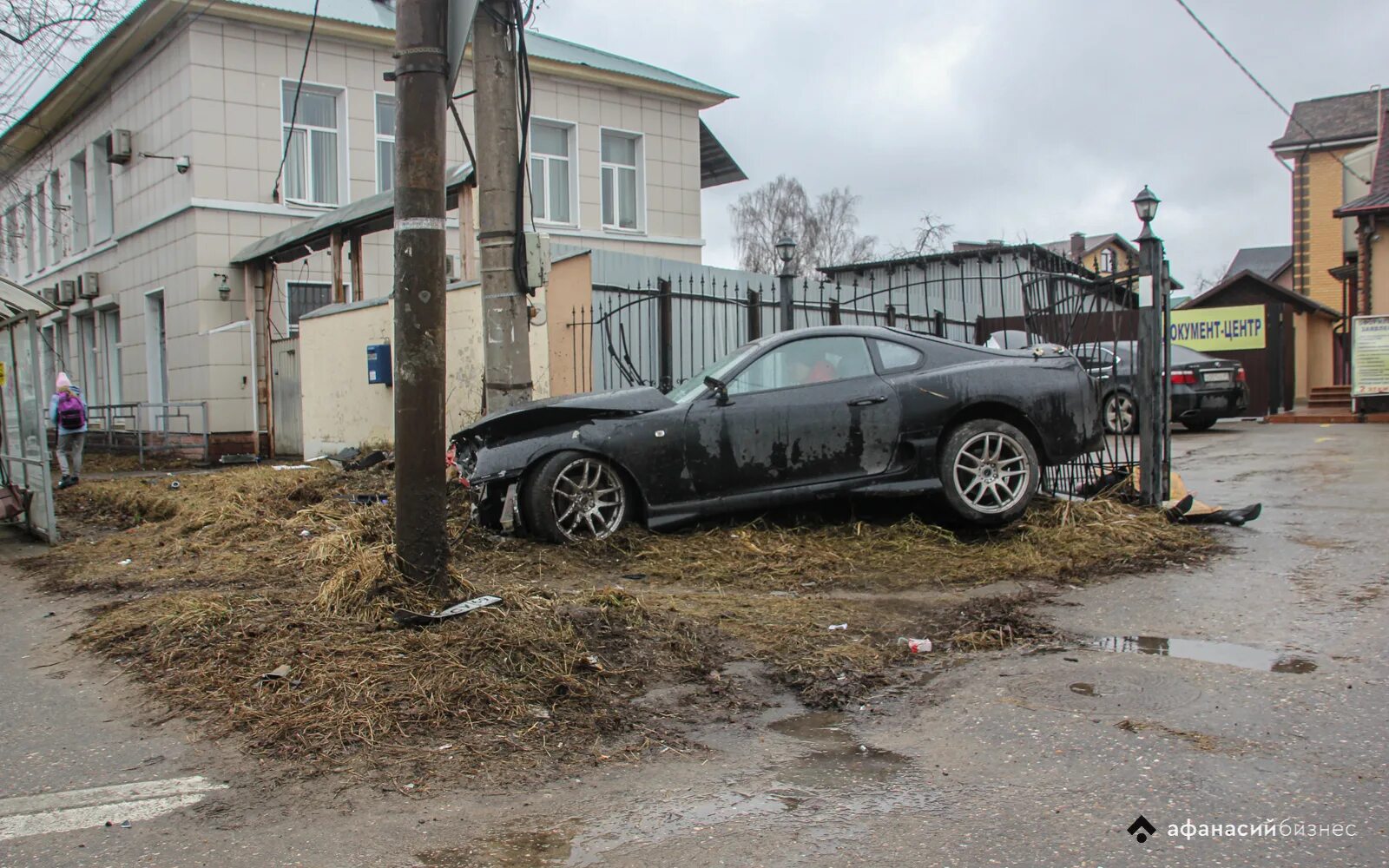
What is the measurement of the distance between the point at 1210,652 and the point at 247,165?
1834 centimetres

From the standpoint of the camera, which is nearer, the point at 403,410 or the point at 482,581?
the point at 403,410

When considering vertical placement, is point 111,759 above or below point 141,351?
below

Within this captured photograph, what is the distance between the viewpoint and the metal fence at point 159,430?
60.9 ft

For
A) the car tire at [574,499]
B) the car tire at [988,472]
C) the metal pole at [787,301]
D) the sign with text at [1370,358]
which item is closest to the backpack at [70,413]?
the metal pole at [787,301]

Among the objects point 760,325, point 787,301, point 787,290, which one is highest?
point 787,290

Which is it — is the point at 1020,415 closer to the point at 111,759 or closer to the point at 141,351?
the point at 111,759

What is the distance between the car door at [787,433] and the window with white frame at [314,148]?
14803 millimetres

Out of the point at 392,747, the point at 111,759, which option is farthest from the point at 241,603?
the point at 392,747

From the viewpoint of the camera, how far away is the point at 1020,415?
7.62 metres

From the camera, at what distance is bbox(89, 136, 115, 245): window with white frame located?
23.0 meters

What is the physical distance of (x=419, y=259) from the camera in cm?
482

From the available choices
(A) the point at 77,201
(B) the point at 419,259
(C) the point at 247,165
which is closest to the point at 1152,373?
(B) the point at 419,259

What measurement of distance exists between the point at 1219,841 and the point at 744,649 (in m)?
2.35

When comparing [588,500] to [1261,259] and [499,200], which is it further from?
[1261,259]
